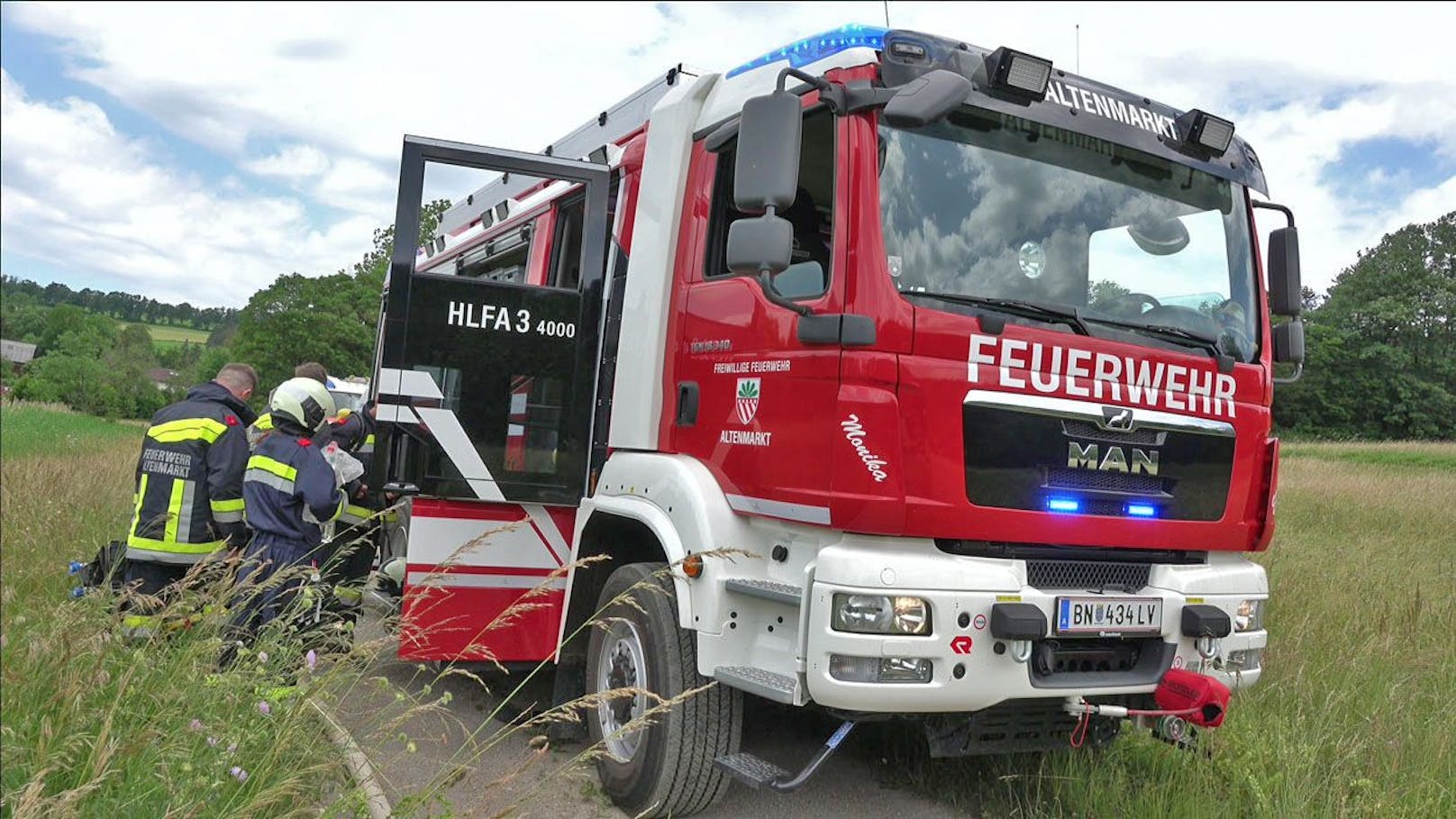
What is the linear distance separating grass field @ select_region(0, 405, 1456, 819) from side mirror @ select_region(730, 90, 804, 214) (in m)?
2.09

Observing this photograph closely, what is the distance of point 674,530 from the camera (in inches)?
153

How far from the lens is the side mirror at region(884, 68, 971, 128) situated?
132 inches

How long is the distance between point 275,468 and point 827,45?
10.6ft

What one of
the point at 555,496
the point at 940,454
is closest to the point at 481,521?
the point at 555,496

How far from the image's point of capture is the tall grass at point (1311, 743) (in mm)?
3877

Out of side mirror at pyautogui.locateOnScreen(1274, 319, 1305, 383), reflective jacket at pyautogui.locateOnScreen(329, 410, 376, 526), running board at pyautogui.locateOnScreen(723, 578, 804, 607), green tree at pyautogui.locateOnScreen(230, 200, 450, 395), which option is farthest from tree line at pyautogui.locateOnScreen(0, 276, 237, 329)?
green tree at pyautogui.locateOnScreen(230, 200, 450, 395)

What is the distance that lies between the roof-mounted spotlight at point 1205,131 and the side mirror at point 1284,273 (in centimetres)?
57

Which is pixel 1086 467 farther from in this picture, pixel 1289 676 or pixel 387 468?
pixel 387 468

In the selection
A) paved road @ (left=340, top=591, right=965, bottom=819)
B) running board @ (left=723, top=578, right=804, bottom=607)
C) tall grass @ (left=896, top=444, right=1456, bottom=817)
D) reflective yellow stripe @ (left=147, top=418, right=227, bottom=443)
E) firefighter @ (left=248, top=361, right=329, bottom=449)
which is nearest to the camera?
running board @ (left=723, top=578, right=804, bottom=607)

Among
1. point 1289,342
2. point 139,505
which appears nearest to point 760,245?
point 1289,342

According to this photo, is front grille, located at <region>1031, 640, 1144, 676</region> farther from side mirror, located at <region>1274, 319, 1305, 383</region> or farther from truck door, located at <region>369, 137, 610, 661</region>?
truck door, located at <region>369, 137, 610, 661</region>

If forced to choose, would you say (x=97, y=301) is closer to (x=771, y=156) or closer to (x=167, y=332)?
(x=771, y=156)

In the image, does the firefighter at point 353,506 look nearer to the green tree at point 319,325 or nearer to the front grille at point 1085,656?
the front grille at point 1085,656

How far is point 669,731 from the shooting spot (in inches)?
147
